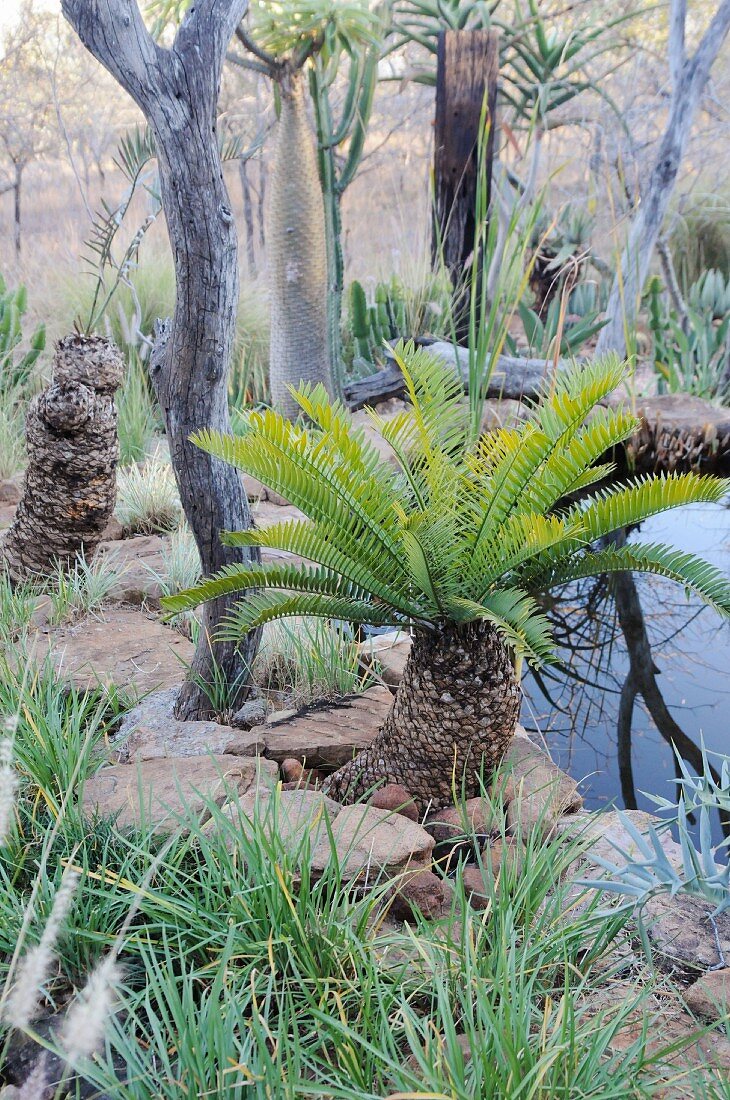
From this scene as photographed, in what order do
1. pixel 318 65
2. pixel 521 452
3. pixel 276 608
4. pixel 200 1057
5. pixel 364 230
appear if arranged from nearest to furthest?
pixel 200 1057
pixel 521 452
pixel 276 608
pixel 318 65
pixel 364 230

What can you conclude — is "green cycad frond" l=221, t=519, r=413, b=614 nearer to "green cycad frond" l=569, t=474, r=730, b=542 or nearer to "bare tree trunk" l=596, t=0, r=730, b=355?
"green cycad frond" l=569, t=474, r=730, b=542

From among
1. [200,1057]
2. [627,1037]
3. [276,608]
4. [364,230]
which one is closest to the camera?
[200,1057]

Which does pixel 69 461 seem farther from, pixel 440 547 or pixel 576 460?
pixel 576 460

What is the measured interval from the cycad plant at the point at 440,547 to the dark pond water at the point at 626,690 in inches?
29.7

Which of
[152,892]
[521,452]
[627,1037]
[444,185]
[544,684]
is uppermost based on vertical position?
[444,185]

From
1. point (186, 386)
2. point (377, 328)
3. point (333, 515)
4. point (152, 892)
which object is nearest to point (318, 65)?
point (377, 328)

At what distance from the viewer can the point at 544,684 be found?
3.79m

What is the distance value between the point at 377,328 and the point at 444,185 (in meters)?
1.28

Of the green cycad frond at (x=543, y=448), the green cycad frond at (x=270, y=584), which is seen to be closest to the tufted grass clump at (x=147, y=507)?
the green cycad frond at (x=270, y=584)

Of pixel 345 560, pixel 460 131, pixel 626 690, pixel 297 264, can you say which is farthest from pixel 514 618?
pixel 460 131

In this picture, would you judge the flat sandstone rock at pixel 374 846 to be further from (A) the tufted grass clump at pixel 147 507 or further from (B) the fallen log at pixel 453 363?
(B) the fallen log at pixel 453 363

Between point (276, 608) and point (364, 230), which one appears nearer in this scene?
point (276, 608)

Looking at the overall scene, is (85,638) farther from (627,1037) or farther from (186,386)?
(627,1037)

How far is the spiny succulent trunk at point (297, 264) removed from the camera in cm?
650
